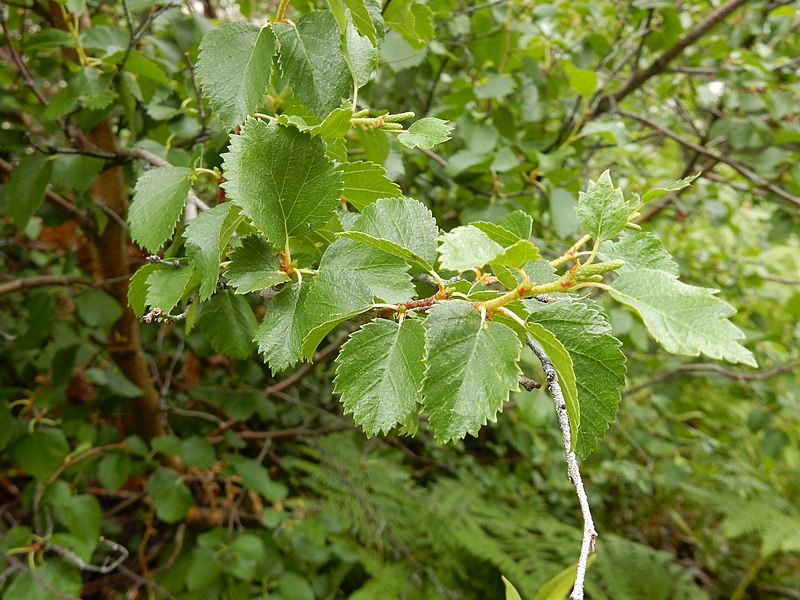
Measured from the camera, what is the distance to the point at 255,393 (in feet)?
4.49

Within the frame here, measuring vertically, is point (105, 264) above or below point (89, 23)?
below

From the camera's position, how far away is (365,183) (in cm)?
49

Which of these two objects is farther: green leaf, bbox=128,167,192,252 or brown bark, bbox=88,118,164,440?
brown bark, bbox=88,118,164,440

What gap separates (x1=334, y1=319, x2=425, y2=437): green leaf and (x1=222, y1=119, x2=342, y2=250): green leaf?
105 mm

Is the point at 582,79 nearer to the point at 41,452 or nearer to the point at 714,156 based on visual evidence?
the point at 714,156

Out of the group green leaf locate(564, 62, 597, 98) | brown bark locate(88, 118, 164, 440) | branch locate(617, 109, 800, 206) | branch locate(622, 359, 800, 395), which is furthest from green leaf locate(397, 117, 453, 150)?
branch locate(622, 359, 800, 395)

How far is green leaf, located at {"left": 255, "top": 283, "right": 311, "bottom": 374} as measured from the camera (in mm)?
408

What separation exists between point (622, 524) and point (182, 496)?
2079mm

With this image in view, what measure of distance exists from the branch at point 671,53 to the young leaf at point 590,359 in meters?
1.09

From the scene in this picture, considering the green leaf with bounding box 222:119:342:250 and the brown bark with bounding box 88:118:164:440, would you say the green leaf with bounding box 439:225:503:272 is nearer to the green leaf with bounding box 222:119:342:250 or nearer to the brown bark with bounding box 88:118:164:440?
the green leaf with bounding box 222:119:342:250

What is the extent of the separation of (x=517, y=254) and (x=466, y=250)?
33 mm

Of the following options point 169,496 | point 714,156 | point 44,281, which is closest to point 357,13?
point 44,281

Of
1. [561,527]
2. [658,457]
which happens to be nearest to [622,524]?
[658,457]

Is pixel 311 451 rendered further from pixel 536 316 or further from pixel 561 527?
pixel 536 316
